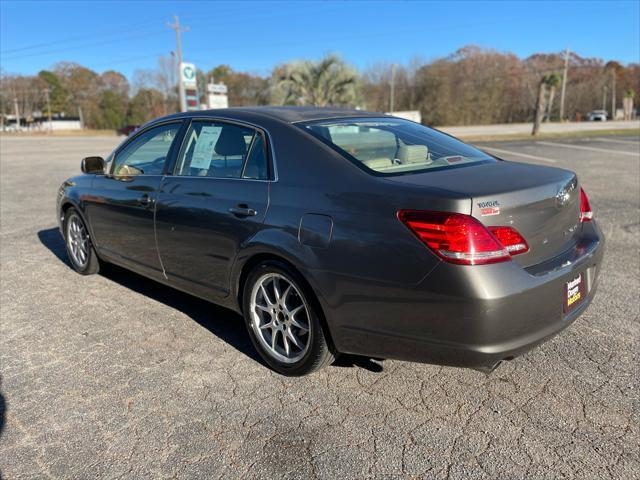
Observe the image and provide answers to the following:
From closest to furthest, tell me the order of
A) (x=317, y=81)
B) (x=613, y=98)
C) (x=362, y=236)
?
(x=362, y=236), (x=317, y=81), (x=613, y=98)

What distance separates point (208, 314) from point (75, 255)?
80.9 inches

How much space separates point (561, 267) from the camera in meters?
2.65

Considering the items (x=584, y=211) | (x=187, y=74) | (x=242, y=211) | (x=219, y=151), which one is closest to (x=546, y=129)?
(x=187, y=74)

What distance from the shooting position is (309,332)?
2.97 meters

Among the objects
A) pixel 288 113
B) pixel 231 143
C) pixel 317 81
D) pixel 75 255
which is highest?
pixel 317 81

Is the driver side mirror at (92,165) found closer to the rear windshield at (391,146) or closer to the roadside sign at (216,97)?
the rear windshield at (391,146)

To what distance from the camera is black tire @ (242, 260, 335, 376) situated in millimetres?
2895

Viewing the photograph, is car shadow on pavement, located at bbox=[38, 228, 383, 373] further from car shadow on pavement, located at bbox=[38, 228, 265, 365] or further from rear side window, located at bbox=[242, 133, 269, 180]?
rear side window, located at bbox=[242, 133, 269, 180]

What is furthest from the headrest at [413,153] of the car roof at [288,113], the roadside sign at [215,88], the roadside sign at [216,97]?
the roadside sign at [215,88]

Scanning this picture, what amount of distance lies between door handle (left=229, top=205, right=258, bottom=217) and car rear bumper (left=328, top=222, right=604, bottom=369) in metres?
0.84

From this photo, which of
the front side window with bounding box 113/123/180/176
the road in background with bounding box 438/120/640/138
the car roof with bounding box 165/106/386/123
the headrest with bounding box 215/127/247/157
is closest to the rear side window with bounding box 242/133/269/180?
the headrest with bounding box 215/127/247/157

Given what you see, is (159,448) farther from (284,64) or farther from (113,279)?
(284,64)

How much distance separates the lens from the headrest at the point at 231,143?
11.3ft

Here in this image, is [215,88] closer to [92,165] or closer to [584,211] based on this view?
[92,165]
